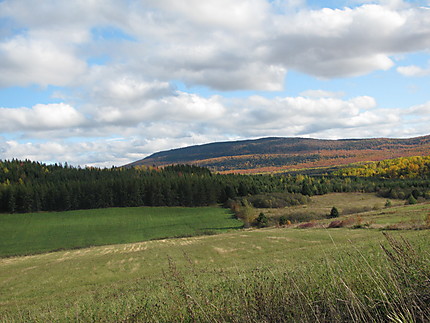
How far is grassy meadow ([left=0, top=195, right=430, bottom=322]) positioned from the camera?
488 cm

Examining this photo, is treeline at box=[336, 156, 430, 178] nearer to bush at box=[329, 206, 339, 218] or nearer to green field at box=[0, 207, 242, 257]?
bush at box=[329, 206, 339, 218]

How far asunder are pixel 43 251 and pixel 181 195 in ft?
168

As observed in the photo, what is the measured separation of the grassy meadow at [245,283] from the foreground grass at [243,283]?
0.03 m

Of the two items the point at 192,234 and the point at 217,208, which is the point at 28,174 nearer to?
the point at 217,208

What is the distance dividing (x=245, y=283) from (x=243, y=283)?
65 mm

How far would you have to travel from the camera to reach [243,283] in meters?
6.59

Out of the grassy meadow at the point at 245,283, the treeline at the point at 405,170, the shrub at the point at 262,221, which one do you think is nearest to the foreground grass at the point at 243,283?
the grassy meadow at the point at 245,283

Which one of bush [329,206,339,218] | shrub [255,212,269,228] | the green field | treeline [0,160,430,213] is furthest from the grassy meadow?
treeline [0,160,430,213]

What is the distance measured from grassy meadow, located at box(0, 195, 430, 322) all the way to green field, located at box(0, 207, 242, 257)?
2730 centimetres

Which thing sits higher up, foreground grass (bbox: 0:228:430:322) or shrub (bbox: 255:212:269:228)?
foreground grass (bbox: 0:228:430:322)

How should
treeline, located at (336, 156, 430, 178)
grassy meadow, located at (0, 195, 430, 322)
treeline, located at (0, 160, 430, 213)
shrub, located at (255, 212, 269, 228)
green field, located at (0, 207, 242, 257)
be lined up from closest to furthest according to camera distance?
1. grassy meadow, located at (0, 195, 430, 322)
2. green field, located at (0, 207, 242, 257)
3. shrub, located at (255, 212, 269, 228)
4. treeline, located at (0, 160, 430, 213)
5. treeline, located at (336, 156, 430, 178)

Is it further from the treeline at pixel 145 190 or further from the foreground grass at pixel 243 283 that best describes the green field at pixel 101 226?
the foreground grass at pixel 243 283

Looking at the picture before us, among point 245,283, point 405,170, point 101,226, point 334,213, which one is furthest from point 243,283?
point 405,170

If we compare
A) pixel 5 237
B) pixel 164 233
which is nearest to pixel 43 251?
pixel 5 237
